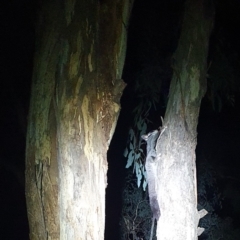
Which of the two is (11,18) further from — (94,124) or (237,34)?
A: (94,124)

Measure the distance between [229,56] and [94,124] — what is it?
5.81 ft

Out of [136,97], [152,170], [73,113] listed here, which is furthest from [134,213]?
[73,113]

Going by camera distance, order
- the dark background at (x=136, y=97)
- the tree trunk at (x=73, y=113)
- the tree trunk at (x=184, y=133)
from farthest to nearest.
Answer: the dark background at (x=136, y=97), the tree trunk at (x=184, y=133), the tree trunk at (x=73, y=113)

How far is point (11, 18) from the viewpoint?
15.6ft

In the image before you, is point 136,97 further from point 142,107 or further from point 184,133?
point 184,133

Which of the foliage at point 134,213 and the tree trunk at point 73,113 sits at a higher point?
the tree trunk at point 73,113

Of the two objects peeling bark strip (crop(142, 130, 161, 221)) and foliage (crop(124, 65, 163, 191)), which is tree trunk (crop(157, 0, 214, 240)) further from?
foliage (crop(124, 65, 163, 191))

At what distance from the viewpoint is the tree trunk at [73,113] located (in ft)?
8.38

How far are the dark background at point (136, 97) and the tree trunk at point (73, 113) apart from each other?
2.98 ft

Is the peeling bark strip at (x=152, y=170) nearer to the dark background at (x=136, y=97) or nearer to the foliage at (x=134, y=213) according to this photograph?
the dark background at (x=136, y=97)

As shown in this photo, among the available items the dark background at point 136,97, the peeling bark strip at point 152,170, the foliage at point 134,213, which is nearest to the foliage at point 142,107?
the dark background at point 136,97

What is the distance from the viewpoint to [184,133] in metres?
2.84

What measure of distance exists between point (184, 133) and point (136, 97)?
1806 mm

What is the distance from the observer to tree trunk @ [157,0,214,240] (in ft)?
9.07
